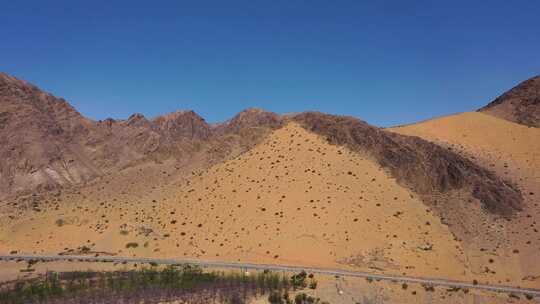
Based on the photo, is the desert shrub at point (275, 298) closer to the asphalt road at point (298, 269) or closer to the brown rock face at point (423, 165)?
the asphalt road at point (298, 269)

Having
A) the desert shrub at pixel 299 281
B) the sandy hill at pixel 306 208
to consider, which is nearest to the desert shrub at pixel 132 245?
the sandy hill at pixel 306 208

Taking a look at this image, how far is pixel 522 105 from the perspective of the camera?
69562mm

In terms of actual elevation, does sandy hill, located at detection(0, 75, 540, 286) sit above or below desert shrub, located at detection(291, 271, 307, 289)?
above

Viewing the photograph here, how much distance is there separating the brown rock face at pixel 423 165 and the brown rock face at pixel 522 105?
69.2 ft

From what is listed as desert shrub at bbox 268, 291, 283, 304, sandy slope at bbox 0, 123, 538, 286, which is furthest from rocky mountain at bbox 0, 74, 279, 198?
desert shrub at bbox 268, 291, 283, 304

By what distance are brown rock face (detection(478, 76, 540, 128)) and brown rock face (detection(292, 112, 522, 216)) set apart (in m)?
21.1

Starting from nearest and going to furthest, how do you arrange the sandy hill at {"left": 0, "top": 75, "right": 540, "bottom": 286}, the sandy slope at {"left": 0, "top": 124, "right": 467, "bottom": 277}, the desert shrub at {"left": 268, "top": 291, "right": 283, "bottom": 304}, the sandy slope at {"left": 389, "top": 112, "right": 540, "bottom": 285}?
the desert shrub at {"left": 268, "top": 291, "right": 283, "bottom": 304}
the sandy slope at {"left": 389, "top": 112, "right": 540, "bottom": 285}
the sandy hill at {"left": 0, "top": 75, "right": 540, "bottom": 286}
the sandy slope at {"left": 0, "top": 124, "right": 467, "bottom": 277}

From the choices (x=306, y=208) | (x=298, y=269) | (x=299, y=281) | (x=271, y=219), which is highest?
(x=306, y=208)

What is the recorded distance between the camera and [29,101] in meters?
104

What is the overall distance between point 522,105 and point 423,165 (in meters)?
29.7

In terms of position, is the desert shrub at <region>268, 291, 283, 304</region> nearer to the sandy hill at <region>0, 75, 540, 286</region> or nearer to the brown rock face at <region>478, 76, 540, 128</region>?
the sandy hill at <region>0, 75, 540, 286</region>

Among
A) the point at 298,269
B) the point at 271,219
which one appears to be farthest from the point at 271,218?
the point at 298,269

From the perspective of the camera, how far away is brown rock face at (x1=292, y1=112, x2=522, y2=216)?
4528cm

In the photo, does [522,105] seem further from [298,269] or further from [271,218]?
[298,269]
